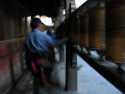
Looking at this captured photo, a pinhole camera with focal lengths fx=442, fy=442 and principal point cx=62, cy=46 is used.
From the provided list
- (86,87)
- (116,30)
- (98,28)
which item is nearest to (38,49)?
(98,28)

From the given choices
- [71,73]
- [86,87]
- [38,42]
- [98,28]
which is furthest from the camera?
[86,87]

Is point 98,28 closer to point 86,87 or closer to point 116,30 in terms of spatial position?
point 116,30

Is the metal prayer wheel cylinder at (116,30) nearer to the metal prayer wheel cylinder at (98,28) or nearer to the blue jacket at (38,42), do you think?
the metal prayer wheel cylinder at (98,28)

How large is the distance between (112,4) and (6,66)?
25.0 feet

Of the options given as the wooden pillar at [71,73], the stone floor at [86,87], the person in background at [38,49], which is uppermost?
the person in background at [38,49]

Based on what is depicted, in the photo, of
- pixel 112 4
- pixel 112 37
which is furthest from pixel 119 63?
pixel 112 4

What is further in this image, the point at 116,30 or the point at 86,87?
the point at 86,87

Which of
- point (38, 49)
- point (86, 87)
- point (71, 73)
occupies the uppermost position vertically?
point (38, 49)

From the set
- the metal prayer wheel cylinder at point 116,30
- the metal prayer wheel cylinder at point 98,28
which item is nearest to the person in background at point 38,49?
the metal prayer wheel cylinder at point 98,28

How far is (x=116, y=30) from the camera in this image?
4.15m

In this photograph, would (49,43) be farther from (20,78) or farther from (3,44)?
(20,78)

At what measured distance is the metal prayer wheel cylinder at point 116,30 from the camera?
159 inches

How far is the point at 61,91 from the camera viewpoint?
1237 cm

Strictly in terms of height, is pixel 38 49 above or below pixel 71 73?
above
